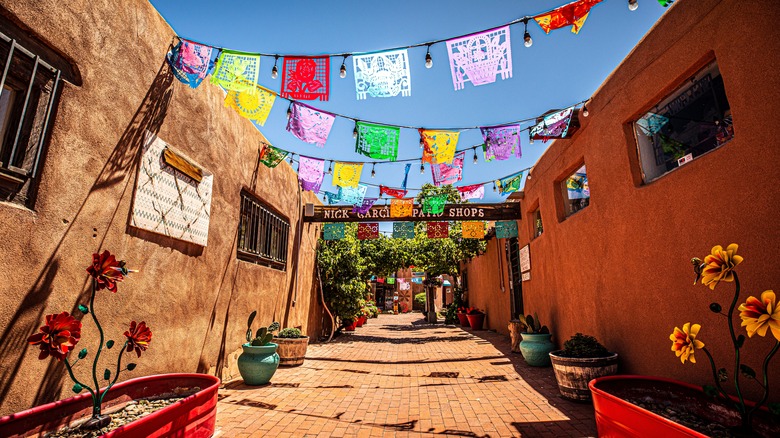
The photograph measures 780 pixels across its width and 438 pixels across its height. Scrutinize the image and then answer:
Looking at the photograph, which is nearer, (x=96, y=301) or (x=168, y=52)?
(x=96, y=301)

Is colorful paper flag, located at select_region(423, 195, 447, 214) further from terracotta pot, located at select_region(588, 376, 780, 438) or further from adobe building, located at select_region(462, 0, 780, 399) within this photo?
terracotta pot, located at select_region(588, 376, 780, 438)

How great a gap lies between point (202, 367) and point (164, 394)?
1.82 meters

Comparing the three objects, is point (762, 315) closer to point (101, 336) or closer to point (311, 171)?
point (101, 336)

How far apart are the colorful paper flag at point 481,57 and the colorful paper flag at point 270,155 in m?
4.20

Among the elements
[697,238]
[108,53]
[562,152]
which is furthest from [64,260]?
[562,152]

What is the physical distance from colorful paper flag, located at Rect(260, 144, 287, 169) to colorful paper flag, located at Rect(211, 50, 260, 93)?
8.38 feet

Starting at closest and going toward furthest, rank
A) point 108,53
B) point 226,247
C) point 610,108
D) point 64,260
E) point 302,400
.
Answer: point 64,260 < point 108,53 < point 302,400 < point 610,108 < point 226,247

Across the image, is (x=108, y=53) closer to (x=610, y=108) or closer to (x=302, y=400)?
(x=302, y=400)

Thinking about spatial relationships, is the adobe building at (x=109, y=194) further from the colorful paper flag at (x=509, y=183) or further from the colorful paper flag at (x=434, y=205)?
the colorful paper flag at (x=509, y=183)

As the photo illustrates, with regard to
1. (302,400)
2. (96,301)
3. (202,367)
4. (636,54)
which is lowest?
(302,400)

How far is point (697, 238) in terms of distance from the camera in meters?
3.47

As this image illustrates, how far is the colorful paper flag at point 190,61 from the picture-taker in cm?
439

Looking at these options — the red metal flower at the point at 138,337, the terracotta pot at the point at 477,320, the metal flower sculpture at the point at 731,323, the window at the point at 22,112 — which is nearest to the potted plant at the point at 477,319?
the terracotta pot at the point at 477,320

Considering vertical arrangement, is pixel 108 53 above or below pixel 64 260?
above
